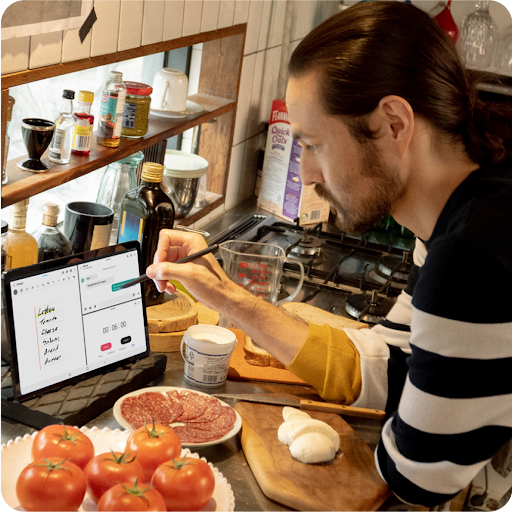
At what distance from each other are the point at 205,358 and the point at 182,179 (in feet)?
2.49

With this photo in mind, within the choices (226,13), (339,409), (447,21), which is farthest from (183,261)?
(447,21)

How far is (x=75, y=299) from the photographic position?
1192mm

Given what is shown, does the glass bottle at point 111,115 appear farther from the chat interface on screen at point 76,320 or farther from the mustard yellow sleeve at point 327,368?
the mustard yellow sleeve at point 327,368

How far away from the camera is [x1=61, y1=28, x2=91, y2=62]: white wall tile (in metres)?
1.25

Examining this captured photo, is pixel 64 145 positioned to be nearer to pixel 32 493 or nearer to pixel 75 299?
pixel 75 299

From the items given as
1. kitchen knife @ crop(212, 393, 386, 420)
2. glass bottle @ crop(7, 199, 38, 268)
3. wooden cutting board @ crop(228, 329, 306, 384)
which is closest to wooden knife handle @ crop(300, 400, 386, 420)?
kitchen knife @ crop(212, 393, 386, 420)

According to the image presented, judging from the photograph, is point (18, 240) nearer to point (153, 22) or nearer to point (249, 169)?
point (153, 22)

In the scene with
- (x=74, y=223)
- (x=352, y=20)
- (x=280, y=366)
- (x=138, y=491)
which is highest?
(x=352, y=20)

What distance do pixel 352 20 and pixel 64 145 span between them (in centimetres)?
59

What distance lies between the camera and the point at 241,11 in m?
2.08

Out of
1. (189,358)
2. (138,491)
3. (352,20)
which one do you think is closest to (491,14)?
(352,20)

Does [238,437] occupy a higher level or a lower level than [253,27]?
lower

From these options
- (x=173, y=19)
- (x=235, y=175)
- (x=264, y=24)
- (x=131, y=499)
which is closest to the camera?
(x=131, y=499)

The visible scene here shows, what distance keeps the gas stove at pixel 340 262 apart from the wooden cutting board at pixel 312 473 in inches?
22.7
